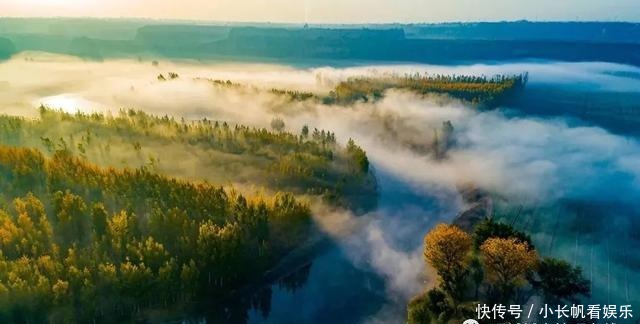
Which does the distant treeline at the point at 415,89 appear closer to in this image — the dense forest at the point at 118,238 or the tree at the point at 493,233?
the dense forest at the point at 118,238

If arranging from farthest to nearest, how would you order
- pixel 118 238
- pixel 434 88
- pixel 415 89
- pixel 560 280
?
pixel 434 88 < pixel 415 89 < pixel 118 238 < pixel 560 280

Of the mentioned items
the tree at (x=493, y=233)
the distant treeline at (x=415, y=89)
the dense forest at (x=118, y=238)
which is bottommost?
the dense forest at (x=118, y=238)

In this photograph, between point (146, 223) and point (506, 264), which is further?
point (146, 223)

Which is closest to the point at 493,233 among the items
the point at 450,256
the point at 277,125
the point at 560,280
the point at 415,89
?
the point at 450,256

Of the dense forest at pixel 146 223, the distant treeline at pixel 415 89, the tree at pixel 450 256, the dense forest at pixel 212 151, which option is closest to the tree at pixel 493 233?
the tree at pixel 450 256

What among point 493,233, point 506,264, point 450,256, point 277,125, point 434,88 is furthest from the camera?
point 434,88

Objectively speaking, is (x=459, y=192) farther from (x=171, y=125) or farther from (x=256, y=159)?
(x=171, y=125)

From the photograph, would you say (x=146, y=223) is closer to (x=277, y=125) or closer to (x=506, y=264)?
(x=506, y=264)

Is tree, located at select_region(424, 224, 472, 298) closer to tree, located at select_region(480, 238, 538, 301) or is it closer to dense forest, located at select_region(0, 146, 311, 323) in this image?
tree, located at select_region(480, 238, 538, 301)
